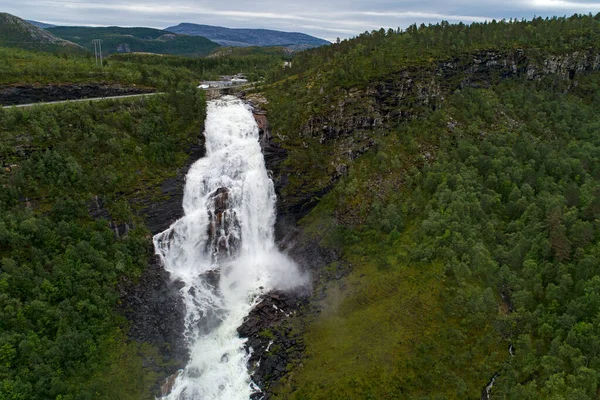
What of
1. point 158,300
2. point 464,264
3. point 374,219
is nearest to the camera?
point 464,264

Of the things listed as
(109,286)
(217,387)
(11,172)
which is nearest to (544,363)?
(217,387)

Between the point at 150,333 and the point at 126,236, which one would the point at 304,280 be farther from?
the point at 126,236

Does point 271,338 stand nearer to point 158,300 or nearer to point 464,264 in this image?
point 158,300

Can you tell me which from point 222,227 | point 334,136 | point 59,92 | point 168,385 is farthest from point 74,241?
point 334,136

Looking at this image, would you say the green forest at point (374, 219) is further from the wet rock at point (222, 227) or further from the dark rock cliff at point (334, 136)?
the wet rock at point (222, 227)

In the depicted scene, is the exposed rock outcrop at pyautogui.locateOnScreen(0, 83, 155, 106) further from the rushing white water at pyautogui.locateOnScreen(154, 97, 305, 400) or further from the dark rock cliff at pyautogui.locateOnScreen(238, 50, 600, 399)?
the dark rock cliff at pyautogui.locateOnScreen(238, 50, 600, 399)

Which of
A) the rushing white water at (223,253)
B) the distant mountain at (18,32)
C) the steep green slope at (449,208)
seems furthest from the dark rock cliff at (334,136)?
the distant mountain at (18,32)
